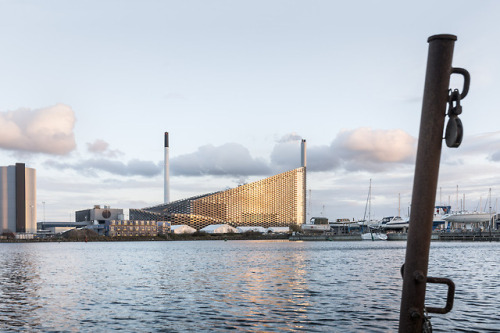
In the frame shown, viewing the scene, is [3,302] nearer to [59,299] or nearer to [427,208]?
[59,299]

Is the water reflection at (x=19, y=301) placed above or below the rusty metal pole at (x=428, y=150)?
below

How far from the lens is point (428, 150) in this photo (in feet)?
16.3

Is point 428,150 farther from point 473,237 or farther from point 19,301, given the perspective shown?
point 473,237

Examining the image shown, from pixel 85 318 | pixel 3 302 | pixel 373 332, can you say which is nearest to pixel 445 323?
pixel 373 332

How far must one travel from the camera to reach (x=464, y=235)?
485ft

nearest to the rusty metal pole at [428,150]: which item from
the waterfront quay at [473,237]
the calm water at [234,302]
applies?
the calm water at [234,302]

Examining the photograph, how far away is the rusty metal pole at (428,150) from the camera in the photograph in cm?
495

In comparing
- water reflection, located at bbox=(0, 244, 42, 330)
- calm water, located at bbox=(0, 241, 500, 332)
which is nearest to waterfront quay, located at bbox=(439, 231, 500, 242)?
calm water, located at bbox=(0, 241, 500, 332)

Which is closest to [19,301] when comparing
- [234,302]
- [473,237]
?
[234,302]

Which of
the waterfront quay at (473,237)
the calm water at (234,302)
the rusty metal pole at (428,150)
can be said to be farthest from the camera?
the waterfront quay at (473,237)

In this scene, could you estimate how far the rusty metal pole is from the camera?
495 centimetres

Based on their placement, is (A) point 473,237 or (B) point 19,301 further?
(A) point 473,237

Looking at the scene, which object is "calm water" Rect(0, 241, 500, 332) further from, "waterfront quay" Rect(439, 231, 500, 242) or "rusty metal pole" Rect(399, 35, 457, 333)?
"waterfront quay" Rect(439, 231, 500, 242)

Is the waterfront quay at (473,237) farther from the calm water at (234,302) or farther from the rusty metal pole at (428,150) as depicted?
the rusty metal pole at (428,150)
